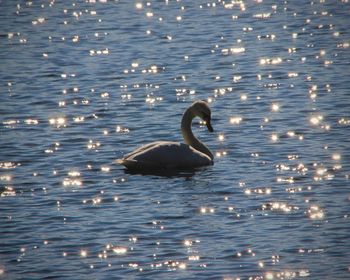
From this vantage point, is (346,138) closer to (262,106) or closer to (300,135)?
(300,135)

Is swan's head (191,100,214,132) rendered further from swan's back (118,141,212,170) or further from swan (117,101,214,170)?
swan's back (118,141,212,170)

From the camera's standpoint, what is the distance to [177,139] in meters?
28.0

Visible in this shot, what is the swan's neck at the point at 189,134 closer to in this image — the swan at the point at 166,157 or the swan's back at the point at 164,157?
the swan at the point at 166,157

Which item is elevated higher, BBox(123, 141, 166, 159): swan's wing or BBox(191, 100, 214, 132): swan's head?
BBox(191, 100, 214, 132): swan's head

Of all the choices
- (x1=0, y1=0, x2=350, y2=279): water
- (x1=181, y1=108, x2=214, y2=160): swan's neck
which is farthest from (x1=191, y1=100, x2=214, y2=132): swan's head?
(x1=0, y1=0, x2=350, y2=279): water

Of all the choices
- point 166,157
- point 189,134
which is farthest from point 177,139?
point 166,157

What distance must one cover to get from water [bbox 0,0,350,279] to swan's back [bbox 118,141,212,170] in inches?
12.3

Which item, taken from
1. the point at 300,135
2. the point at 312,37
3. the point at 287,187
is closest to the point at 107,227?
the point at 287,187

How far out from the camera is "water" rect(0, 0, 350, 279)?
19312mm

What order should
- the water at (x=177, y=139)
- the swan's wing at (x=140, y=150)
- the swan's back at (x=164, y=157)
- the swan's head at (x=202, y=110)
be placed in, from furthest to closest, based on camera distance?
1. the swan's head at (x=202, y=110)
2. the swan's wing at (x=140, y=150)
3. the swan's back at (x=164, y=157)
4. the water at (x=177, y=139)

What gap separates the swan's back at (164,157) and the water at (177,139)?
0.31 metres

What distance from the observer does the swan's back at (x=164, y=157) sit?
24.6 m

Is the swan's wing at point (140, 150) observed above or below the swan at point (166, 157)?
above

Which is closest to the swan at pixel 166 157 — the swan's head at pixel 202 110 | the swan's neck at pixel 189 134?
the swan's neck at pixel 189 134
